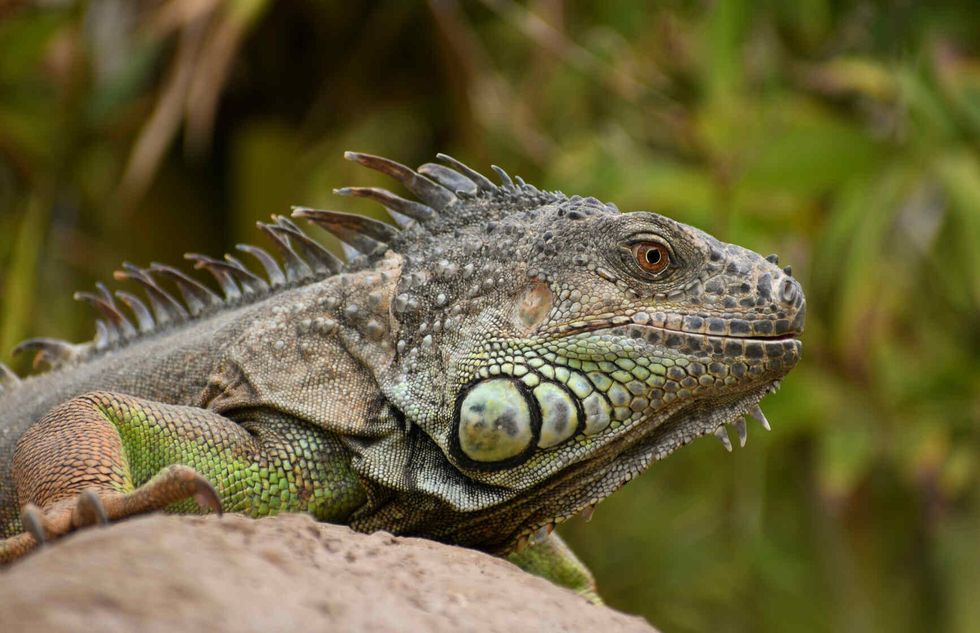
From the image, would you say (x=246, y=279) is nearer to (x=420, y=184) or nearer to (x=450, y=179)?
(x=420, y=184)

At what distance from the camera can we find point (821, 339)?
11.4m

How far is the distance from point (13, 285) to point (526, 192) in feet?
19.2

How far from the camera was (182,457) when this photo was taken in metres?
3.69

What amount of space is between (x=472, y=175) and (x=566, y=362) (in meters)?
1.03

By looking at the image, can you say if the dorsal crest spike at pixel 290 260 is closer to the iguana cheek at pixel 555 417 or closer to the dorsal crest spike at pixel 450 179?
the dorsal crest spike at pixel 450 179

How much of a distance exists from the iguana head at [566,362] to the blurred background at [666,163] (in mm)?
5247

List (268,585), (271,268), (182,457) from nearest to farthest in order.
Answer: (268,585) → (182,457) → (271,268)

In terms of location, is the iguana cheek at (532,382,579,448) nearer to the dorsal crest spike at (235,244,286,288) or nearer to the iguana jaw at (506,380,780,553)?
the iguana jaw at (506,380,780,553)

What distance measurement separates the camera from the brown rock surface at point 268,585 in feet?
7.69

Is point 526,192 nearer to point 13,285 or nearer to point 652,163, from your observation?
point 13,285

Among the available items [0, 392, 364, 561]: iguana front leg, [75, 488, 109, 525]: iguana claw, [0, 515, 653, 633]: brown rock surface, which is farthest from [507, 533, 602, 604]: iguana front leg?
[75, 488, 109, 525]: iguana claw

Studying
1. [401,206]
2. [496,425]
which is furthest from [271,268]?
[496,425]

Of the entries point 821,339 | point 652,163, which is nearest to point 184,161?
point 652,163

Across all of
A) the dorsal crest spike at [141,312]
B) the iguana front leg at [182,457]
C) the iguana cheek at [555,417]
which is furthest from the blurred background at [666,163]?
the iguana front leg at [182,457]
